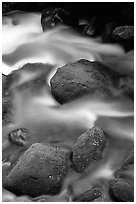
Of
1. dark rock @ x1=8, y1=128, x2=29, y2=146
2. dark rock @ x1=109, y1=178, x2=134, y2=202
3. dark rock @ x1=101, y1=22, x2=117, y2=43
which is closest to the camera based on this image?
dark rock @ x1=109, y1=178, x2=134, y2=202

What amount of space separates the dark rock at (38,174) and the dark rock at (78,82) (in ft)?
2.71

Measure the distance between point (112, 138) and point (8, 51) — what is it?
1.93 metres

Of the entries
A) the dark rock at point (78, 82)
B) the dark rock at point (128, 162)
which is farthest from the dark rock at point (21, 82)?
the dark rock at point (128, 162)

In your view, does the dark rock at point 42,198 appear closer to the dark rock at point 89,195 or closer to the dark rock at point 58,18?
the dark rock at point 89,195

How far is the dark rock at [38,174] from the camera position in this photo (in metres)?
2.92

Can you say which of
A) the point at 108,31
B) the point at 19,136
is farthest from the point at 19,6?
the point at 19,136

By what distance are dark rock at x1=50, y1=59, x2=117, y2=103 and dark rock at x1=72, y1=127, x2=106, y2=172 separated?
25.5 inches

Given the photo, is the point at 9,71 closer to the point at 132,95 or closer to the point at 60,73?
the point at 60,73

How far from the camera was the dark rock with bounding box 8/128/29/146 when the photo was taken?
11.1ft

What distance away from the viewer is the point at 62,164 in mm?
3037

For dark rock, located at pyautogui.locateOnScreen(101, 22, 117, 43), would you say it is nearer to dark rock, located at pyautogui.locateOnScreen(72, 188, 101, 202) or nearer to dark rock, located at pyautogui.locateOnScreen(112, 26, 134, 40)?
dark rock, located at pyautogui.locateOnScreen(112, 26, 134, 40)

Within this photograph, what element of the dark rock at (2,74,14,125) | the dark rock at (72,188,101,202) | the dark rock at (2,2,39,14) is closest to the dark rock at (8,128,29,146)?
the dark rock at (2,74,14,125)

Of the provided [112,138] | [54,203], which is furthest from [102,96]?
[54,203]

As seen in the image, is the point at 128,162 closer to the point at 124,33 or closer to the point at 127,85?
the point at 127,85
